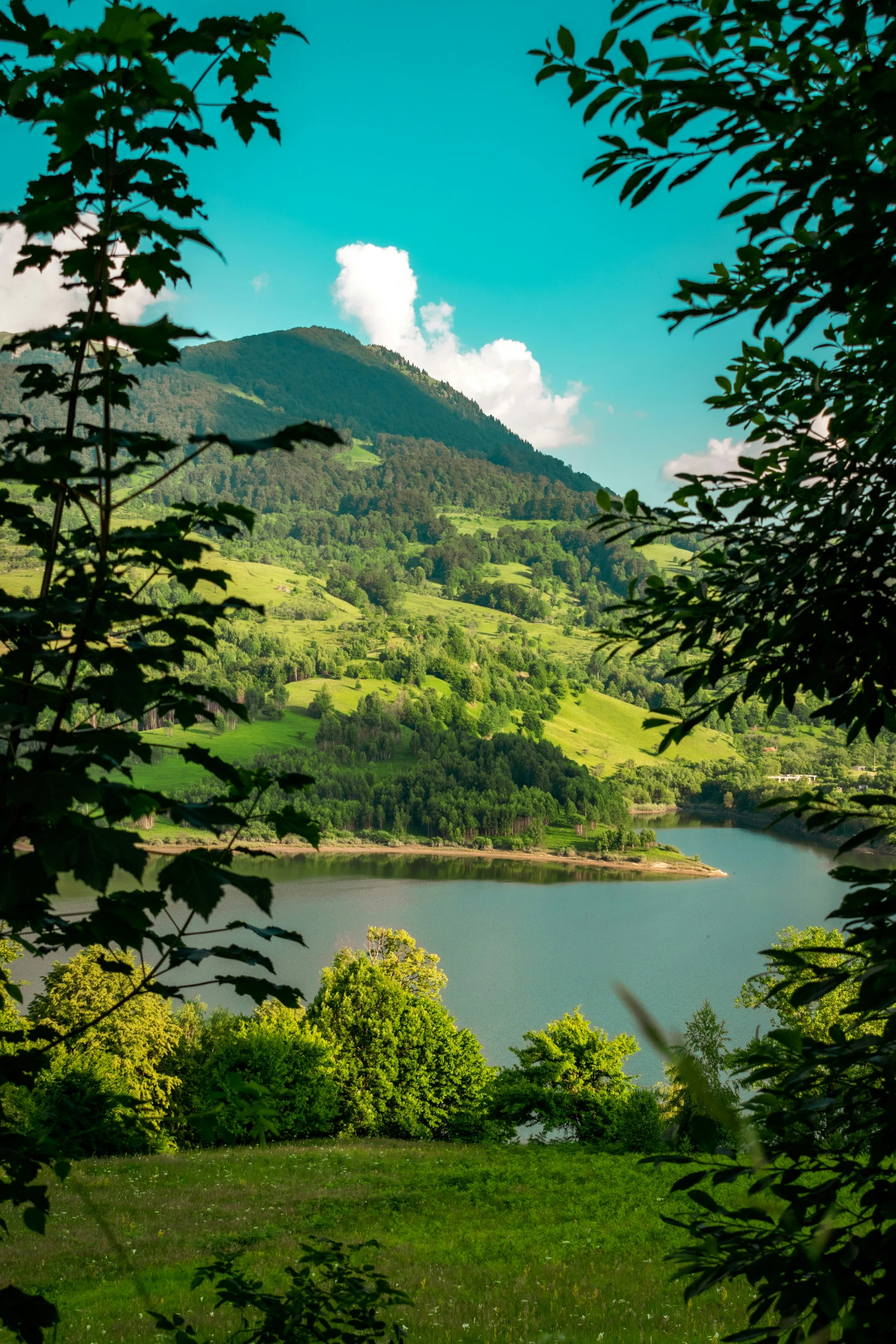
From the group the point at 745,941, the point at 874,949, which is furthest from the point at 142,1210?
the point at 745,941

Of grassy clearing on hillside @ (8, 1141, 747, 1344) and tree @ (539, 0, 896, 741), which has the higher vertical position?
tree @ (539, 0, 896, 741)

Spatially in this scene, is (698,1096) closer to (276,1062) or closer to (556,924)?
(276,1062)

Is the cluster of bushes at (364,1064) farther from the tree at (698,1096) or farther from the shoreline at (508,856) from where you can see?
the shoreline at (508,856)

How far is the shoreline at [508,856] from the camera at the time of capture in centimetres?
8262

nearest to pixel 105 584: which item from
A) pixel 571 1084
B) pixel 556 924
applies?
pixel 571 1084

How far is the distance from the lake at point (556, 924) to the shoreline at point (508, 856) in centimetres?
213

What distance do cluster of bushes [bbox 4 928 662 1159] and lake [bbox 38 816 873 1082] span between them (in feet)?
23.3

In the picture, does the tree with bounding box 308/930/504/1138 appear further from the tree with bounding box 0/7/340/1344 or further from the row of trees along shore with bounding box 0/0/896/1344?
the tree with bounding box 0/7/340/1344

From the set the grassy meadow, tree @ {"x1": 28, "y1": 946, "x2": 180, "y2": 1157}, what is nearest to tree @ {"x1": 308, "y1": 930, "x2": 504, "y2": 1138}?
tree @ {"x1": 28, "y1": 946, "x2": 180, "y2": 1157}

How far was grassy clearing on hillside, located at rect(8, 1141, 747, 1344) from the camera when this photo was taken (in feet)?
22.8

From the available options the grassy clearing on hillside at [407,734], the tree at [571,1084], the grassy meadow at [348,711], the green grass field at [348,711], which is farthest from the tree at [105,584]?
the grassy clearing on hillside at [407,734]

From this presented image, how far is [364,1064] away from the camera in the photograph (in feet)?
105

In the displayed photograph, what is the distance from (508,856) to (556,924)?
3254 cm

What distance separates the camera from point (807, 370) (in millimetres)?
3137
